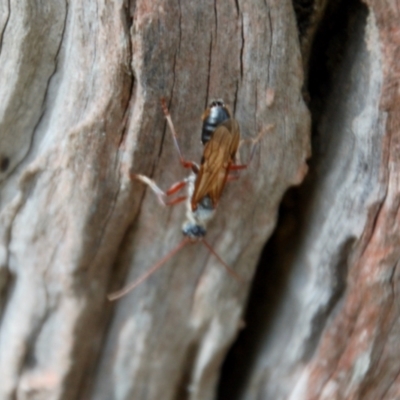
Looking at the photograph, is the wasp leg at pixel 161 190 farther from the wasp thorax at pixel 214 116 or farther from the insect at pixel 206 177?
the wasp thorax at pixel 214 116

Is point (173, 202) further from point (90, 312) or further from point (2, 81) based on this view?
point (2, 81)

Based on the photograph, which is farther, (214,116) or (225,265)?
(225,265)

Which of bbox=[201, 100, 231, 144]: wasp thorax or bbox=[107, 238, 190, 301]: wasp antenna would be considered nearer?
bbox=[201, 100, 231, 144]: wasp thorax

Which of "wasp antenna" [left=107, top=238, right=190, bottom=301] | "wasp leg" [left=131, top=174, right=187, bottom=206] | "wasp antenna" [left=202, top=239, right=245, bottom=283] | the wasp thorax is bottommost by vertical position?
"wasp antenna" [left=107, top=238, right=190, bottom=301]

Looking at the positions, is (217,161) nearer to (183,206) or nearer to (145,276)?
(183,206)

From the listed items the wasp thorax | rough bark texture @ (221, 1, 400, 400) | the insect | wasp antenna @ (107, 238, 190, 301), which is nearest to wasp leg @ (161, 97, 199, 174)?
the insect

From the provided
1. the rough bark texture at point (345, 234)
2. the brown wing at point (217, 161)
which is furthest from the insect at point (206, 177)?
the rough bark texture at point (345, 234)

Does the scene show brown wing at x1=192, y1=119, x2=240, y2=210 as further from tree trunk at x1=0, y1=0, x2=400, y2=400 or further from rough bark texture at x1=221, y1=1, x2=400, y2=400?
rough bark texture at x1=221, y1=1, x2=400, y2=400

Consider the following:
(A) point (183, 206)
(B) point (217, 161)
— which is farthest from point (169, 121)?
(A) point (183, 206)
